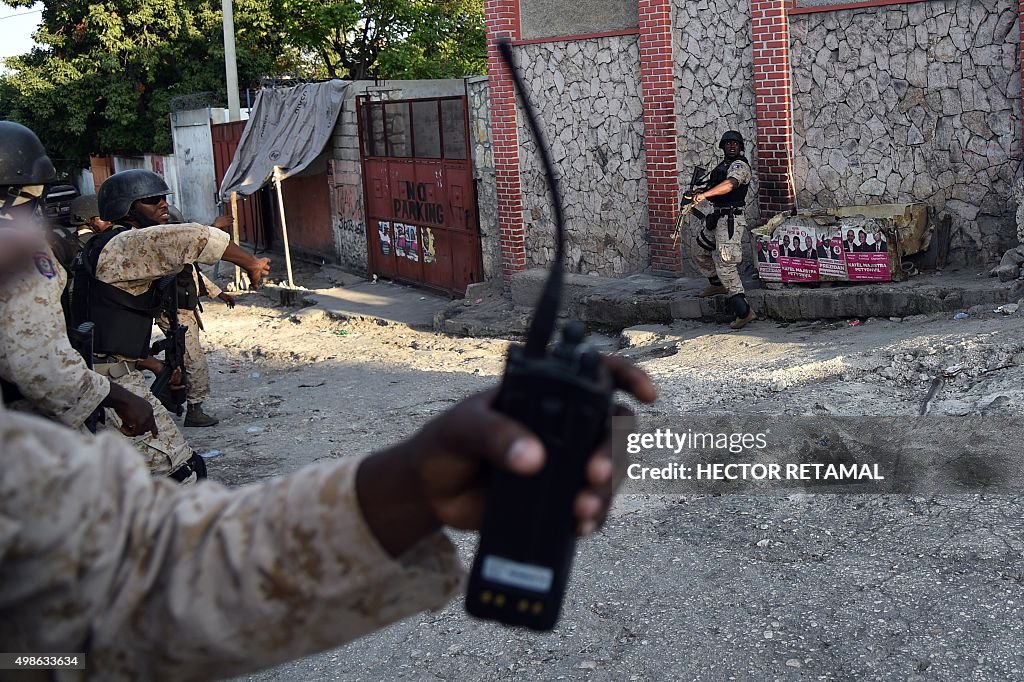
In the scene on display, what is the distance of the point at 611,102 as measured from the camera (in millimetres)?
11734

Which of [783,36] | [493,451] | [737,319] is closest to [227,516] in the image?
[493,451]

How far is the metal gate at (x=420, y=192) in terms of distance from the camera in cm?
1352

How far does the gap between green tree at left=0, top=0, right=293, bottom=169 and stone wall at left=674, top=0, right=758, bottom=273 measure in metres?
17.1

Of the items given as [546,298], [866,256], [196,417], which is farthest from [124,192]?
[866,256]

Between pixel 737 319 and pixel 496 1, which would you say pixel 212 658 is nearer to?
pixel 737 319

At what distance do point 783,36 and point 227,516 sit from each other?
9672mm

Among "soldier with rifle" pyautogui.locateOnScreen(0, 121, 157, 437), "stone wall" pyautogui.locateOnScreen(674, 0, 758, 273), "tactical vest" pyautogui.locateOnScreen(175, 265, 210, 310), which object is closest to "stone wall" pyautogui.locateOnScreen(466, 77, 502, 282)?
"stone wall" pyautogui.locateOnScreen(674, 0, 758, 273)

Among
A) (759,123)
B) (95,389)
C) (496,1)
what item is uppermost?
(496,1)

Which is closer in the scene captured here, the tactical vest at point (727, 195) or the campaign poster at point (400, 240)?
the tactical vest at point (727, 195)

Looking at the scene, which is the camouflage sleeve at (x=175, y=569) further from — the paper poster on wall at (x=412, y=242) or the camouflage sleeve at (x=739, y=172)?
the paper poster on wall at (x=412, y=242)

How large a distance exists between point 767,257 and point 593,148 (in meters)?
2.77

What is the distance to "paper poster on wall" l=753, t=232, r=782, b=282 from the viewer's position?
9.92 meters

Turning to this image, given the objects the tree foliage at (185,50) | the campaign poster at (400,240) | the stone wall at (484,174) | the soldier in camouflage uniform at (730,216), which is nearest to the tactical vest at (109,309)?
the soldier in camouflage uniform at (730,216)

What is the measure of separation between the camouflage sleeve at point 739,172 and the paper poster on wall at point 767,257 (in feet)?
1.96
